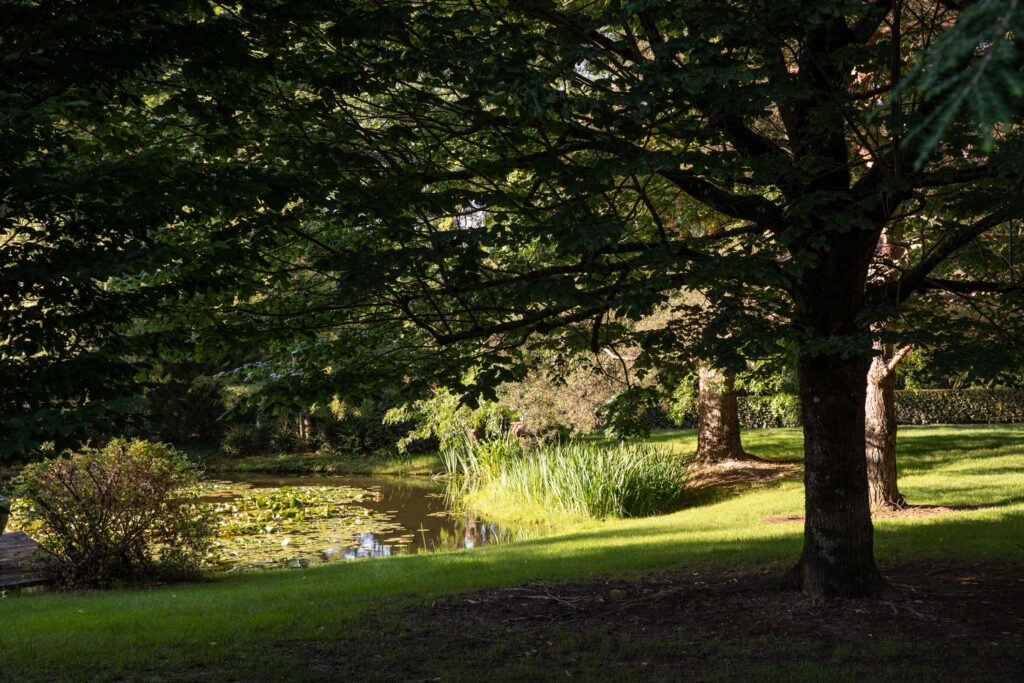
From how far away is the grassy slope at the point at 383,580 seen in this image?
21.8ft

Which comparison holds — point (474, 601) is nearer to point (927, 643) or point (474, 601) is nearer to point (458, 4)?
point (927, 643)

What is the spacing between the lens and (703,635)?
Answer: 21.8ft

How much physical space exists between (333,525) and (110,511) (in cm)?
651

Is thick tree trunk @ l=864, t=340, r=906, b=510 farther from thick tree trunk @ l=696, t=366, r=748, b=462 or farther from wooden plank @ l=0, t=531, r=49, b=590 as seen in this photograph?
wooden plank @ l=0, t=531, r=49, b=590

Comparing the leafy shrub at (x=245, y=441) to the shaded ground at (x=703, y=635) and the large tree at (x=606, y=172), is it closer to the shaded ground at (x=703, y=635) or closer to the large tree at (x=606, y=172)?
the shaded ground at (x=703, y=635)

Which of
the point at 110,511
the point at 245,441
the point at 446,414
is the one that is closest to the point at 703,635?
the point at 110,511

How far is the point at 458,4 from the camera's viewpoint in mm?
6797

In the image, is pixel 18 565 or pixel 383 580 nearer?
pixel 383 580

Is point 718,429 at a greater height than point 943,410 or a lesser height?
greater

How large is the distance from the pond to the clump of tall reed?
2.49ft

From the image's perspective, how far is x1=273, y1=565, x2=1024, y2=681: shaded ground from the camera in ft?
19.1

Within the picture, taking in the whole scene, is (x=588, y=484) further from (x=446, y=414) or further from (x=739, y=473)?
(x=739, y=473)

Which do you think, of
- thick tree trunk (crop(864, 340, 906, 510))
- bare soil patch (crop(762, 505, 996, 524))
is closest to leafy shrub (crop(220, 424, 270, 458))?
bare soil patch (crop(762, 505, 996, 524))

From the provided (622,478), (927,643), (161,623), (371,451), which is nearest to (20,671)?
(161,623)
